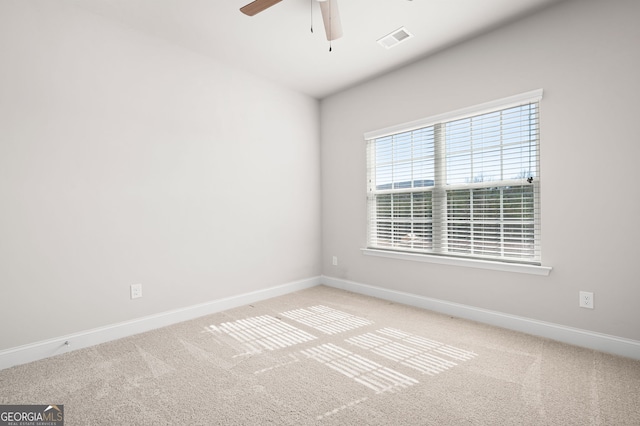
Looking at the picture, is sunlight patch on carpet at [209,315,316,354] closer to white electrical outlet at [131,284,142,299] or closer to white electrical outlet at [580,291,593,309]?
white electrical outlet at [131,284,142,299]

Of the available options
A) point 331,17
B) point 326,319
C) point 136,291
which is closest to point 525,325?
point 326,319

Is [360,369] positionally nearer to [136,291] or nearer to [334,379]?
[334,379]

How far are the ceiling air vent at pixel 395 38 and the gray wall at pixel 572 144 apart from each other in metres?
0.16

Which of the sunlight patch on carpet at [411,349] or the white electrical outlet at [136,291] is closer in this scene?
the sunlight patch on carpet at [411,349]

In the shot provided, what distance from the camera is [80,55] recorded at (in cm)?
248

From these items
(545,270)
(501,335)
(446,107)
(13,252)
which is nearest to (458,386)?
(501,335)

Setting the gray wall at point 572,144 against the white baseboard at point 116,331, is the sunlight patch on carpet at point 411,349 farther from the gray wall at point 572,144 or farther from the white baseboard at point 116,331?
the white baseboard at point 116,331

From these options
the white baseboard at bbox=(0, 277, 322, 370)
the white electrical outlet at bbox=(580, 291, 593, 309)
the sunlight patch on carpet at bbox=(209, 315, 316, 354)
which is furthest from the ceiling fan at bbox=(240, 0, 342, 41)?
the white electrical outlet at bbox=(580, 291, 593, 309)

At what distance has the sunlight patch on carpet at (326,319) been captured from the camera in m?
2.86

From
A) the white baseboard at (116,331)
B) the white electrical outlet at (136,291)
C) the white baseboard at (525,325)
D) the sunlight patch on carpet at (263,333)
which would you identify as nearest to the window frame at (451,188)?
the white baseboard at (525,325)

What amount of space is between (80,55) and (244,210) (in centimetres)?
198

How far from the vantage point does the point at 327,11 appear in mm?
2230

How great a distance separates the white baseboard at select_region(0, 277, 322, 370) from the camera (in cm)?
220

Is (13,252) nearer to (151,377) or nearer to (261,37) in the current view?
(151,377)
